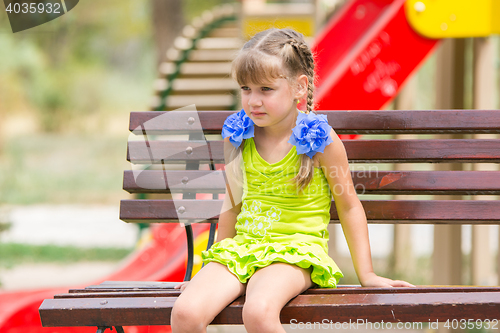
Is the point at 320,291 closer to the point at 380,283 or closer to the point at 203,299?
the point at 380,283

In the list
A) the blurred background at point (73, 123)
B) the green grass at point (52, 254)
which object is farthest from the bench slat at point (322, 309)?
the green grass at point (52, 254)

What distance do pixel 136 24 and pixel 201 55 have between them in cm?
1417

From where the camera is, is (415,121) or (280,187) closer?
(280,187)

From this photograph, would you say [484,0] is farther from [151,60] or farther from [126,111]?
[151,60]

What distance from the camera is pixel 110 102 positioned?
1847 centimetres

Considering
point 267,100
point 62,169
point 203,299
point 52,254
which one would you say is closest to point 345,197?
point 267,100

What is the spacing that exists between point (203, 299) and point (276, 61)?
2.91 feet

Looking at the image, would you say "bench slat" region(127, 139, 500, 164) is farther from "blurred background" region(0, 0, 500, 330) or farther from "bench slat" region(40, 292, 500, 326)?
"blurred background" region(0, 0, 500, 330)

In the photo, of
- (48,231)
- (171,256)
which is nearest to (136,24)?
(48,231)

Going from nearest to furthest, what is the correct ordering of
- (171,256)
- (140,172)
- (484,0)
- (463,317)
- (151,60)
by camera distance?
(463,317)
(140,172)
(484,0)
(171,256)
(151,60)

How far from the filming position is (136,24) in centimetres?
1992

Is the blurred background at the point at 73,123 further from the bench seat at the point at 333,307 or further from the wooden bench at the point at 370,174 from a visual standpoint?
the bench seat at the point at 333,307

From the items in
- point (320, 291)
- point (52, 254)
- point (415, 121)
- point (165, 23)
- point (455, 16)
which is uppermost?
point (165, 23)

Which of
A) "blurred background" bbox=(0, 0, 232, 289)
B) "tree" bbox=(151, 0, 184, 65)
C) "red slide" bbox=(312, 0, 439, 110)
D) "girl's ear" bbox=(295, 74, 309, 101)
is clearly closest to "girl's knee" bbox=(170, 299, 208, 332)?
"girl's ear" bbox=(295, 74, 309, 101)
